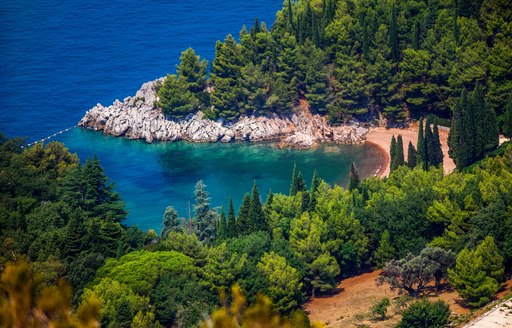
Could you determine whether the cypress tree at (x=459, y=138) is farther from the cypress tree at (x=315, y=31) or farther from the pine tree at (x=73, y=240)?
the pine tree at (x=73, y=240)

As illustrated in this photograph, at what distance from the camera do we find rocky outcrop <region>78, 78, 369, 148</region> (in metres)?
112

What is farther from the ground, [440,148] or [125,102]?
[125,102]

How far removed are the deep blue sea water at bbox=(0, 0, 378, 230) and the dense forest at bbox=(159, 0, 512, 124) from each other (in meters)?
6.67

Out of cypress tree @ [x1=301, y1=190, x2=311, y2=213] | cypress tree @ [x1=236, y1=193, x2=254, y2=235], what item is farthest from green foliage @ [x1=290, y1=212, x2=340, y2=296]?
cypress tree @ [x1=236, y1=193, x2=254, y2=235]

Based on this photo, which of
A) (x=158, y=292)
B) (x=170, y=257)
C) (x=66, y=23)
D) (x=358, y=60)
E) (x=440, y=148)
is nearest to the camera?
(x=158, y=292)

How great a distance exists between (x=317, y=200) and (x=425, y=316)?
76.6ft

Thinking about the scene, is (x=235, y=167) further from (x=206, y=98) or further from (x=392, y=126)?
(x=392, y=126)

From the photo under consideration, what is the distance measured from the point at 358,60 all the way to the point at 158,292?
5808cm

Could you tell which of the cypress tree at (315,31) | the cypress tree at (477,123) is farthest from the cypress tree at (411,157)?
the cypress tree at (315,31)

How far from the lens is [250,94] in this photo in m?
114

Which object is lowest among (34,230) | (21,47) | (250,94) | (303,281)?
(303,281)

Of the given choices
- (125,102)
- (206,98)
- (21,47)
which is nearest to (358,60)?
(206,98)

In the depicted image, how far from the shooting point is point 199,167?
10875 centimetres

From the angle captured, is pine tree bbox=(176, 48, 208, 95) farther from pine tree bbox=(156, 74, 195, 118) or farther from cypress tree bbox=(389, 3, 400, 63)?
cypress tree bbox=(389, 3, 400, 63)
